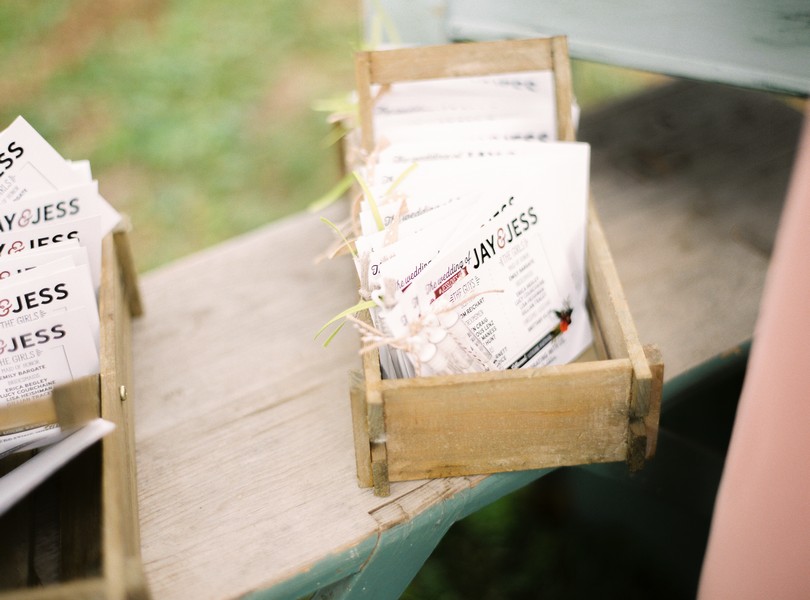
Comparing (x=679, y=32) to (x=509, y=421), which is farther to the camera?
(x=679, y=32)

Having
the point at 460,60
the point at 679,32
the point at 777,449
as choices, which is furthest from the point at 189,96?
the point at 777,449

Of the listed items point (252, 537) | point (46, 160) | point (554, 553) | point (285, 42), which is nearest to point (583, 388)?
point (252, 537)

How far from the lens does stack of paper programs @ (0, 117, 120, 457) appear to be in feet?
2.81

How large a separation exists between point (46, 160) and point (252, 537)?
1.76 feet

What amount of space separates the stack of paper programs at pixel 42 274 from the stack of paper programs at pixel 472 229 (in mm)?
339

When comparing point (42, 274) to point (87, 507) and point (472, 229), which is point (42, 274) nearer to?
point (87, 507)

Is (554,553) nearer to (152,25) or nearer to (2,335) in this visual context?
(2,335)

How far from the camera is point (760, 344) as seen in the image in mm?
745

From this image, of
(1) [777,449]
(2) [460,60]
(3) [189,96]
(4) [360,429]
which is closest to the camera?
(1) [777,449]

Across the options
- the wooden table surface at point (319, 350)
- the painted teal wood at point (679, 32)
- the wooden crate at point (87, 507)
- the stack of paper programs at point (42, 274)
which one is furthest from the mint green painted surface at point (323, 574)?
the painted teal wood at point (679, 32)

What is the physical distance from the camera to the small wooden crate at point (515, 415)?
0.85m

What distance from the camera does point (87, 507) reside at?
891 millimetres

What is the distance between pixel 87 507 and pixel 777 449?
77cm

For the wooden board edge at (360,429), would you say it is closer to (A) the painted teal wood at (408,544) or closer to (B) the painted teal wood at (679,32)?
(A) the painted teal wood at (408,544)
